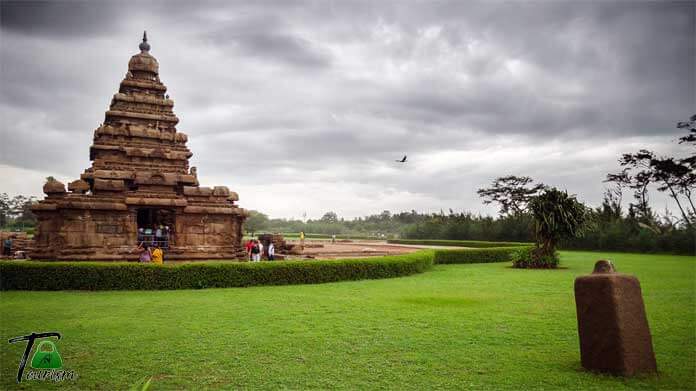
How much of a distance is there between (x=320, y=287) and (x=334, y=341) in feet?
19.0

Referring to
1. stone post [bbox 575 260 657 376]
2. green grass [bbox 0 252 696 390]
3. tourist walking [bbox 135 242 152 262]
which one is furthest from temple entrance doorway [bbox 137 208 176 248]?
stone post [bbox 575 260 657 376]

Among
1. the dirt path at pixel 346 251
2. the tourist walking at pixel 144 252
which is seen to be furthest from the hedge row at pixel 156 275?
the dirt path at pixel 346 251

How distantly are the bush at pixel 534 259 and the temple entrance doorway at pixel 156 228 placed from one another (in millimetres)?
12325

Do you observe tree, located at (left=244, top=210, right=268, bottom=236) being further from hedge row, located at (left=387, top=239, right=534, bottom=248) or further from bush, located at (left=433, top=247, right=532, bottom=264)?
bush, located at (left=433, top=247, right=532, bottom=264)

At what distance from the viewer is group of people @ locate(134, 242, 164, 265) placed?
45.1 feet

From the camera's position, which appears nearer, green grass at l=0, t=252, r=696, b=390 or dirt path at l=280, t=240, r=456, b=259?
green grass at l=0, t=252, r=696, b=390

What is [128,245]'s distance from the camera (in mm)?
15250

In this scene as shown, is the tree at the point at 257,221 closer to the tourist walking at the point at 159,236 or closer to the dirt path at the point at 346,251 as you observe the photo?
the dirt path at the point at 346,251

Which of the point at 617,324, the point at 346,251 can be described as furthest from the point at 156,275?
the point at 346,251

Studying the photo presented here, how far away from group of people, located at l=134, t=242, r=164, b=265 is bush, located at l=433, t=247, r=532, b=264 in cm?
Result: 1009

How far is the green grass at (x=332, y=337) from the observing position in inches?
193

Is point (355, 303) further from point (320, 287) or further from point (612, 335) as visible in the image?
point (612, 335)

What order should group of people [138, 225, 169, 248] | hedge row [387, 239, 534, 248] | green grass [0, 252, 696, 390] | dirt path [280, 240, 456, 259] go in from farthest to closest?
hedge row [387, 239, 534, 248], dirt path [280, 240, 456, 259], group of people [138, 225, 169, 248], green grass [0, 252, 696, 390]

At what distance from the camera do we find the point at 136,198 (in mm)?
15539
